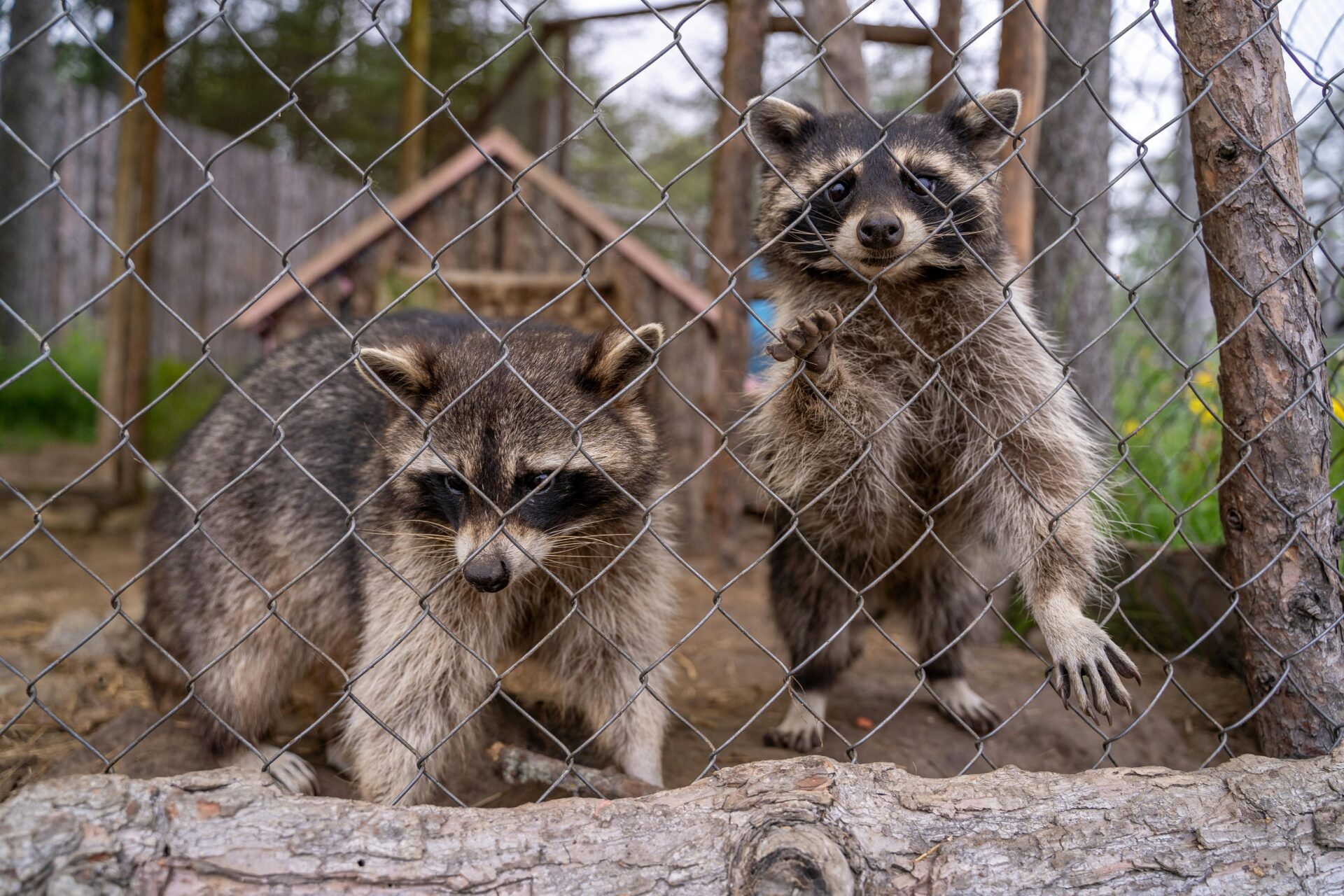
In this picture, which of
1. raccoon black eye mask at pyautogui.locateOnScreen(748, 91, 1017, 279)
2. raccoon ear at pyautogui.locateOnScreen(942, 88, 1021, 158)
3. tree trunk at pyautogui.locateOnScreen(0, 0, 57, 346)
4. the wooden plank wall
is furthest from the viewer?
the wooden plank wall

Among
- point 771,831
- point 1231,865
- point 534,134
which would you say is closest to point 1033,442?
point 1231,865

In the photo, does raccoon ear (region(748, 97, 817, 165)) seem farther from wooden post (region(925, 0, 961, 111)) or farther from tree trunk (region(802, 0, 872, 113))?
wooden post (region(925, 0, 961, 111))

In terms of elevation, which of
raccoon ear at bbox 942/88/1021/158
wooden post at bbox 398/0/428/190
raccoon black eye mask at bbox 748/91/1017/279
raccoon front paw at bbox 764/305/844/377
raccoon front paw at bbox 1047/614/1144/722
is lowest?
raccoon front paw at bbox 1047/614/1144/722

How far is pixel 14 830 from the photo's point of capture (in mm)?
1378

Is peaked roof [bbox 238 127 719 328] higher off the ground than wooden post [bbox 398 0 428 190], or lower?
lower

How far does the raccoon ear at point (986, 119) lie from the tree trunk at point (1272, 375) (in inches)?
15.4

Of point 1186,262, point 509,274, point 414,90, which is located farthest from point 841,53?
point 1186,262

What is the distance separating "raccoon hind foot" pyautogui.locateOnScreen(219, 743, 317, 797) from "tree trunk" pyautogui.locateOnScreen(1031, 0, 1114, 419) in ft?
10.4

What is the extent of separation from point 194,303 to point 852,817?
8.25 m

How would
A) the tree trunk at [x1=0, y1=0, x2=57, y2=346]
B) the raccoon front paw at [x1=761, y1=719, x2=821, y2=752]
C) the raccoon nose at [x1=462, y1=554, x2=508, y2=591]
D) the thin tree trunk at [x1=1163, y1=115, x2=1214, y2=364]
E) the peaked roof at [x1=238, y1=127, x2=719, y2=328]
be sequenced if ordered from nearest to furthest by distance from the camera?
1. the raccoon nose at [x1=462, y1=554, x2=508, y2=591]
2. the raccoon front paw at [x1=761, y1=719, x2=821, y2=752]
3. the peaked roof at [x1=238, y1=127, x2=719, y2=328]
4. the thin tree trunk at [x1=1163, y1=115, x2=1214, y2=364]
5. the tree trunk at [x1=0, y1=0, x2=57, y2=346]

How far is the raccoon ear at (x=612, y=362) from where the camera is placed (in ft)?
6.71

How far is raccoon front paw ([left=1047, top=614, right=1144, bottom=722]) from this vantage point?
199 centimetres

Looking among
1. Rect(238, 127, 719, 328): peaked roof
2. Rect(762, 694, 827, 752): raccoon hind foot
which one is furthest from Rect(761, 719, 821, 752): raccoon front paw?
Rect(238, 127, 719, 328): peaked roof

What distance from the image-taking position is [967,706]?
2924mm
